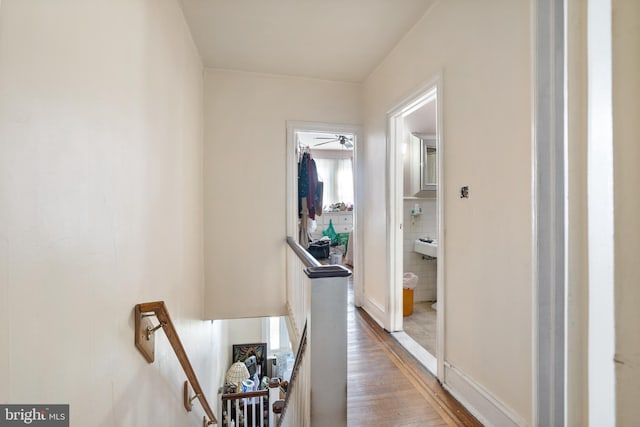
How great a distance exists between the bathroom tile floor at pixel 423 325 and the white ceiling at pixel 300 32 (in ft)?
8.92

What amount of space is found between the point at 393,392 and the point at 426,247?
1897 millimetres

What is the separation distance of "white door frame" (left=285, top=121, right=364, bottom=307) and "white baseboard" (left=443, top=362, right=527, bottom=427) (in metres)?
1.60

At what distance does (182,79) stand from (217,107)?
0.89 metres

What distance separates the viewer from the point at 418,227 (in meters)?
3.86

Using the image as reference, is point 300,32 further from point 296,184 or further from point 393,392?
point 393,392

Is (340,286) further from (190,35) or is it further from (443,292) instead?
(190,35)

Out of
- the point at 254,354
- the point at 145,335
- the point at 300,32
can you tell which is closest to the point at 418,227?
the point at 300,32

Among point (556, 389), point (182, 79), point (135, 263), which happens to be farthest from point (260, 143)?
point (556, 389)

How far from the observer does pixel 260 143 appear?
127 inches

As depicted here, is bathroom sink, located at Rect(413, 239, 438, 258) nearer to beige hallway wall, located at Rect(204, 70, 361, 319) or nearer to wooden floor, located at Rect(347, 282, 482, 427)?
wooden floor, located at Rect(347, 282, 482, 427)

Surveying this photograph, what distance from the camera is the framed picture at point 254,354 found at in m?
5.37

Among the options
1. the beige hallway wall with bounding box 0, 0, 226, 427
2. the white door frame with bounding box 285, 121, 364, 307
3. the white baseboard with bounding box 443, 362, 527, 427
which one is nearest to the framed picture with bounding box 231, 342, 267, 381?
the white door frame with bounding box 285, 121, 364, 307

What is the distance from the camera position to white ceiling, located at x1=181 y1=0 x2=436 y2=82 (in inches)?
84.6

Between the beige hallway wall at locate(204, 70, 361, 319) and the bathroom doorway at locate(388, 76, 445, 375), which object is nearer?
the bathroom doorway at locate(388, 76, 445, 375)
